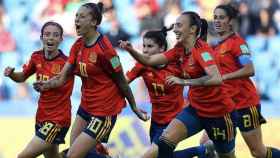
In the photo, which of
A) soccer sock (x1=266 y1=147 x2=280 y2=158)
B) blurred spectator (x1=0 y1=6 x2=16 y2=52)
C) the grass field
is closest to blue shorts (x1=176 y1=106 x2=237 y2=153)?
soccer sock (x1=266 y1=147 x2=280 y2=158)

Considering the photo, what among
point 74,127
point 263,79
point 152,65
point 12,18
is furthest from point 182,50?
point 12,18

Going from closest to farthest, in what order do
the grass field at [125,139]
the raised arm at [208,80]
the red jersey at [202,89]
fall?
the raised arm at [208,80]
the red jersey at [202,89]
the grass field at [125,139]

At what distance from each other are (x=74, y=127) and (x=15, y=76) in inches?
36.2

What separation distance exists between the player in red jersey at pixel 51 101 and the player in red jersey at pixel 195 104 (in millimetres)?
1016

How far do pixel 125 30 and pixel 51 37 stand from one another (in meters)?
4.78

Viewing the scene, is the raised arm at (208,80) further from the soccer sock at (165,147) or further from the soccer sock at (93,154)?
the soccer sock at (93,154)

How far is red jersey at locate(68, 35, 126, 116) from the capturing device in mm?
7945

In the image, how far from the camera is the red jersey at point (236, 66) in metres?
8.64

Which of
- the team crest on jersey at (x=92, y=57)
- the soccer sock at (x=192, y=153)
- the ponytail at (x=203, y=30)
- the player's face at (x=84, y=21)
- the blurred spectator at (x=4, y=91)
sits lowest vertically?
the blurred spectator at (x=4, y=91)

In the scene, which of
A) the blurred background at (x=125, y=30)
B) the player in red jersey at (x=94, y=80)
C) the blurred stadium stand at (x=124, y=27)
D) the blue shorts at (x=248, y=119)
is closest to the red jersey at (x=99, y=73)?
the player in red jersey at (x=94, y=80)

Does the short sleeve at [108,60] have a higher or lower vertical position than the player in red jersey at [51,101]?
higher

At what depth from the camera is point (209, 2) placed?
13.1 m

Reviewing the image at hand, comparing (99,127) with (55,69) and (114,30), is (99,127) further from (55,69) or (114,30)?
(114,30)

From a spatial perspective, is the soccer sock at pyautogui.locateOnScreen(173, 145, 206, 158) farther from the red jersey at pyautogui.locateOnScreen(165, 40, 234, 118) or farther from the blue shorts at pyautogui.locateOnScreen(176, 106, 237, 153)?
the red jersey at pyautogui.locateOnScreen(165, 40, 234, 118)
